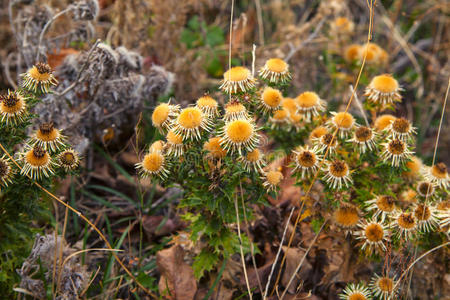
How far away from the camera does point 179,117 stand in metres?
1.62

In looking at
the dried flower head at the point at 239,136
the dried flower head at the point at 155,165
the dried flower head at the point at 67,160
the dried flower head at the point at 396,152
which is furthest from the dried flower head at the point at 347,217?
the dried flower head at the point at 67,160

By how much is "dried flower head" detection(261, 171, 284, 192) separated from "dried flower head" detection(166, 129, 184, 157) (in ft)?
1.24

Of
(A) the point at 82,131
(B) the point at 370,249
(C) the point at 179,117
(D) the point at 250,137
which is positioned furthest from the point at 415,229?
(A) the point at 82,131

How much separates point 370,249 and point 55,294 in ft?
4.70

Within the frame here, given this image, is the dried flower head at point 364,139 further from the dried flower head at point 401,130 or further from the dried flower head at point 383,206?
the dried flower head at point 383,206

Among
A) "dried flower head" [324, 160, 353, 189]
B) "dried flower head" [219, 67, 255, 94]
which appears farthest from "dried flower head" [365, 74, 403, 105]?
"dried flower head" [219, 67, 255, 94]

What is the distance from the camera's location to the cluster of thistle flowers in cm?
164

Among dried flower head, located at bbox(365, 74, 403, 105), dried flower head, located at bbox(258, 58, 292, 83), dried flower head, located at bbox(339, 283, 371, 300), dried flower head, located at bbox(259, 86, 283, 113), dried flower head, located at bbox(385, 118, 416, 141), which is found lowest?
dried flower head, located at bbox(339, 283, 371, 300)

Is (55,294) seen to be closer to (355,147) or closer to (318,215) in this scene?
(318,215)

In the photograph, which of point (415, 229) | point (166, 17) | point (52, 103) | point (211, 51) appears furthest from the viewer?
point (211, 51)

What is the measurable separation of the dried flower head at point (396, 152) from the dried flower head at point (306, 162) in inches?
12.5

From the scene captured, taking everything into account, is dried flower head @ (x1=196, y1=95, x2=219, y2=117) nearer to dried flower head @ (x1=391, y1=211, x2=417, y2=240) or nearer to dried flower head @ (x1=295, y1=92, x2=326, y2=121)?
dried flower head @ (x1=295, y1=92, x2=326, y2=121)

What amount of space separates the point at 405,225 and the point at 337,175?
0.36 m

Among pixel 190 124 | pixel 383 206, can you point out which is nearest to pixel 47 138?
pixel 190 124
